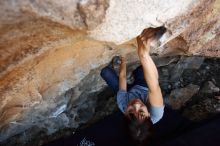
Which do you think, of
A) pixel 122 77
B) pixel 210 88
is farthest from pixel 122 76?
pixel 210 88

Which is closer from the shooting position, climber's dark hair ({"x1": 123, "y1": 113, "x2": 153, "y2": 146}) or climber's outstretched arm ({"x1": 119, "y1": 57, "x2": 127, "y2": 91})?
climber's dark hair ({"x1": 123, "y1": 113, "x2": 153, "y2": 146})

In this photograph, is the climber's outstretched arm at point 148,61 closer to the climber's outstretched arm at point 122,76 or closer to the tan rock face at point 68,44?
the tan rock face at point 68,44

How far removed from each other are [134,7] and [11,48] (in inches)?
23.3

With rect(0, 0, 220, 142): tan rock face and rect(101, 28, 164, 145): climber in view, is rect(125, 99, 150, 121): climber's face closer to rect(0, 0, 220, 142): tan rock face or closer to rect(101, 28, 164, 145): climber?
rect(101, 28, 164, 145): climber

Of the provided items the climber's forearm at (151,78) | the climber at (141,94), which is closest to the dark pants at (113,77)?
the climber at (141,94)

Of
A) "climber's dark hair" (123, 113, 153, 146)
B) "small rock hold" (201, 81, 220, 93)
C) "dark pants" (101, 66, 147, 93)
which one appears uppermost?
"dark pants" (101, 66, 147, 93)

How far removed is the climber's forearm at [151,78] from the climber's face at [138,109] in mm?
74

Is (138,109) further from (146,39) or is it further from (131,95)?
(146,39)

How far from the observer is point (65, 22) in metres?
1.54

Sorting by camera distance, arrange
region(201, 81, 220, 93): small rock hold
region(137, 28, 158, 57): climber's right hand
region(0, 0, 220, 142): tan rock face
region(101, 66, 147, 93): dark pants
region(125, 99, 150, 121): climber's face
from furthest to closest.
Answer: region(201, 81, 220, 93): small rock hold < region(101, 66, 147, 93): dark pants < region(125, 99, 150, 121): climber's face < region(137, 28, 158, 57): climber's right hand < region(0, 0, 220, 142): tan rock face

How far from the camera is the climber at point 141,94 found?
6.79 ft

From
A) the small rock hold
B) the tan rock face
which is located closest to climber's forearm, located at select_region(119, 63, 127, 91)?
the tan rock face

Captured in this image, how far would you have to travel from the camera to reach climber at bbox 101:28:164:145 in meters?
2.07

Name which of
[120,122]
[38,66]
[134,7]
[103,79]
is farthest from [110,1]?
[120,122]
